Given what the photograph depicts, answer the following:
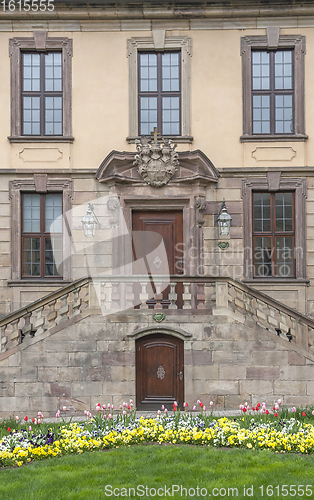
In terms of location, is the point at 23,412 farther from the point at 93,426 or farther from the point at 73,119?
the point at 73,119

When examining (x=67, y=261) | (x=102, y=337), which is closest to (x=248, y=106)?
(x=67, y=261)

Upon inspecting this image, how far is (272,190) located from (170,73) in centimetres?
447

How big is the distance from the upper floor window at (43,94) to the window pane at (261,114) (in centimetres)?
560

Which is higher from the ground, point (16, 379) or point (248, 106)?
point (248, 106)

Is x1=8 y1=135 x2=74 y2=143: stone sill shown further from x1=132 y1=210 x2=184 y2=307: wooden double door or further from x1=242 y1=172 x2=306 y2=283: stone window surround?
x1=242 y1=172 x2=306 y2=283: stone window surround

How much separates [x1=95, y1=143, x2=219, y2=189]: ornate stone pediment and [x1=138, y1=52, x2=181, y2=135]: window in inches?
41.1

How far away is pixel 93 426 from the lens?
359 inches

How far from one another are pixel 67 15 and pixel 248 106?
579 centimetres

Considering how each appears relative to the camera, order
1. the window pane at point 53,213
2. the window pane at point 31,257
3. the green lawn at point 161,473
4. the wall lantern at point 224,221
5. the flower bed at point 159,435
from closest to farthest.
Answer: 1. the green lawn at point 161,473
2. the flower bed at point 159,435
3. the wall lantern at point 224,221
4. the window pane at point 31,257
5. the window pane at point 53,213

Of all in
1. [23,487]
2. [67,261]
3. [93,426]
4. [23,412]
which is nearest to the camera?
[23,487]

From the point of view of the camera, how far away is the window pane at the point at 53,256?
14.5 metres

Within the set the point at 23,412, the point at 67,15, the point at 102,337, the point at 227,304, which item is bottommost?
the point at 23,412

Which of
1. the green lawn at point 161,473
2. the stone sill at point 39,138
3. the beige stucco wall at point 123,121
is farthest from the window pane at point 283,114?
the green lawn at point 161,473

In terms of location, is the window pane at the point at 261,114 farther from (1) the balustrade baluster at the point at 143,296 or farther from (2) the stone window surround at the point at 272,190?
(1) the balustrade baluster at the point at 143,296
